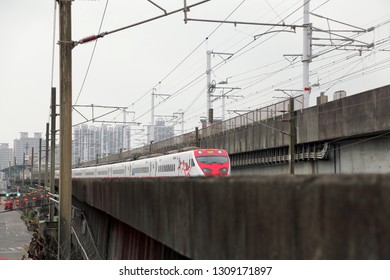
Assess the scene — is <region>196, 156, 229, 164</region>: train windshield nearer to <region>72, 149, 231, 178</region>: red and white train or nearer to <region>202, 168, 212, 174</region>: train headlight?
<region>72, 149, 231, 178</region>: red and white train

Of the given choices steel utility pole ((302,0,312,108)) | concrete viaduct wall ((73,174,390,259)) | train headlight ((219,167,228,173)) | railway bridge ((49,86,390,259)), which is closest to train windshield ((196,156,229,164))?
train headlight ((219,167,228,173))

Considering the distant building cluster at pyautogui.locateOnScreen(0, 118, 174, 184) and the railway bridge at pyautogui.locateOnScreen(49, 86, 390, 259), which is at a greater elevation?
the distant building cluster at pyautogui.locateOnScreen(0, 118, 174, 184)

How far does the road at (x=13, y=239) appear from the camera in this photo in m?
51.6

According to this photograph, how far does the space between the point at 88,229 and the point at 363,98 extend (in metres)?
12.8

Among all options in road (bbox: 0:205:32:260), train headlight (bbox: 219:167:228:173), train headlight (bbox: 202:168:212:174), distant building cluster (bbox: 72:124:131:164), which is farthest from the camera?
distant building cluster (bbox: 72:124:131:164)

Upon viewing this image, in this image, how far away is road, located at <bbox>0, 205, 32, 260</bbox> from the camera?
51569 mm

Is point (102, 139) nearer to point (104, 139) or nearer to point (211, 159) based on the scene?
point (104, 139)

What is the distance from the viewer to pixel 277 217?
132 inches

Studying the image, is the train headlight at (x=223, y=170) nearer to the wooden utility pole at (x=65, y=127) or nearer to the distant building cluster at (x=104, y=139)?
the wooden utility pole at (x=65, y=127)

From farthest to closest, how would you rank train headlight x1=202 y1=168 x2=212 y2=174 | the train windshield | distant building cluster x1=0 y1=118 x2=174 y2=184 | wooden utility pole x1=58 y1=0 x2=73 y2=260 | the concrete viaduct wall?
distant building cluster x1=0 y1=118 x2=174 y2=184 → the train windshield → train headlight x1=202 y1=168 x2=212 y2=174 → wooden utility pole x1=58 y1=0 x2=73 y2=260 → the concrete viaduct wall

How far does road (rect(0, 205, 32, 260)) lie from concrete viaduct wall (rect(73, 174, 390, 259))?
43153 millimetres

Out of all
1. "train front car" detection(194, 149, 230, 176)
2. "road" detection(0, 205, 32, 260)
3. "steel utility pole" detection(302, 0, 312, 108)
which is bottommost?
"road" detection(0, 205, 32, 260)

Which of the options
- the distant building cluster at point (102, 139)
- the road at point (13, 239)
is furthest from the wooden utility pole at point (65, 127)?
the distant building cluster at point (102, 139)
